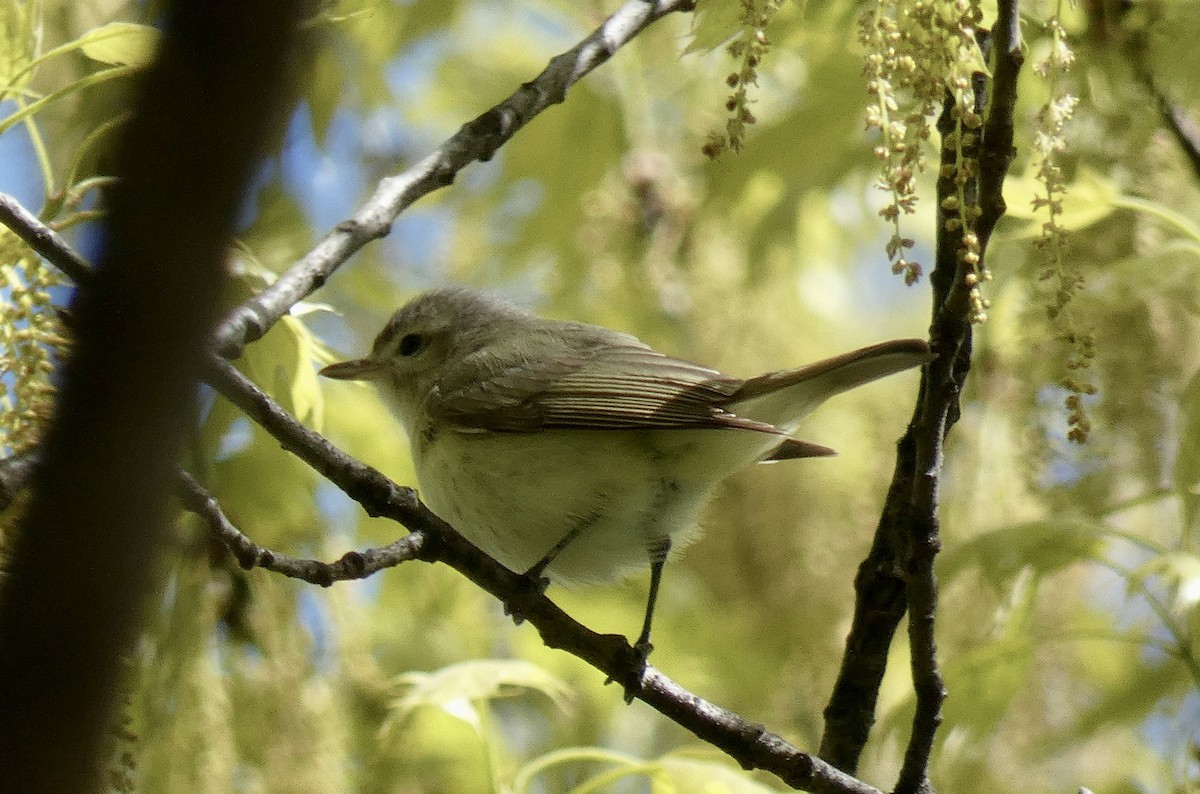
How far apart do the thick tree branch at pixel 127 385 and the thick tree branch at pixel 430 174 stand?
1.17m

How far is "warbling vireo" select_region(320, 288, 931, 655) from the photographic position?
8.68 feet

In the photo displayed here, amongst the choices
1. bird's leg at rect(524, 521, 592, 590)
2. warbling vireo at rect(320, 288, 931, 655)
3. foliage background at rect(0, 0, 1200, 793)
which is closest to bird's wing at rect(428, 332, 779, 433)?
warbling vireo at rect(320, 288, 931, 655)

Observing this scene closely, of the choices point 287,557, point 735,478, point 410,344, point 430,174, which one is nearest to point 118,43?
point 430,174

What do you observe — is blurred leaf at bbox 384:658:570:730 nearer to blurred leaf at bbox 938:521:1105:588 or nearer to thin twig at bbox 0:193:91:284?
blurred leaf at bbox 938:521:1105:588

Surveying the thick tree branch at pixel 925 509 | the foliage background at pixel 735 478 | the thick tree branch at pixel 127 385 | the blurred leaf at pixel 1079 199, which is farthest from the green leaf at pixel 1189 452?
the thick tree branch at pixel 127 385

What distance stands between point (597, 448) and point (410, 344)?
3.60 feet

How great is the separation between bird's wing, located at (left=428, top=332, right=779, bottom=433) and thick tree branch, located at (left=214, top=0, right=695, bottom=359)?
69 centimetres

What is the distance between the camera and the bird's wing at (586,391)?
2627mm

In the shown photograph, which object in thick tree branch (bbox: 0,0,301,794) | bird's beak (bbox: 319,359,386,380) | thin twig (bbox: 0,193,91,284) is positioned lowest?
thick tree branch (bbox: 0,0,301,794)

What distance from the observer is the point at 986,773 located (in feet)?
11.3

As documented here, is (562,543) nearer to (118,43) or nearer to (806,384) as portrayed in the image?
(806,384)

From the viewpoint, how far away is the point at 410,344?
364 cm

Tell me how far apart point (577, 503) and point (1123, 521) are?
114 inches

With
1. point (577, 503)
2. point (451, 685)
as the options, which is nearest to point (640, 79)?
point (577, 503)
